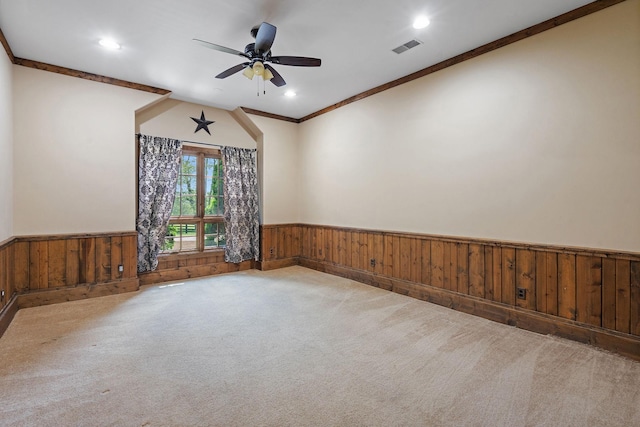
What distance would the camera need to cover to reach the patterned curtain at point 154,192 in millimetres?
4867

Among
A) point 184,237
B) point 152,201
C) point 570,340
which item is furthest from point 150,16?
point 570,340

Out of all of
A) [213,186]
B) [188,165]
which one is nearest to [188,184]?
[188,165]

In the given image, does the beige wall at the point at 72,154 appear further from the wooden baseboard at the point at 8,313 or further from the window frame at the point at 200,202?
the window frame at the point at 200,202

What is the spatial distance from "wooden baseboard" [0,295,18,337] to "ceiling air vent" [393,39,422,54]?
517 centimetres

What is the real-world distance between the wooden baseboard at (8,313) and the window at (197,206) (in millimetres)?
1928

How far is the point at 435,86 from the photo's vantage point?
4023 mm

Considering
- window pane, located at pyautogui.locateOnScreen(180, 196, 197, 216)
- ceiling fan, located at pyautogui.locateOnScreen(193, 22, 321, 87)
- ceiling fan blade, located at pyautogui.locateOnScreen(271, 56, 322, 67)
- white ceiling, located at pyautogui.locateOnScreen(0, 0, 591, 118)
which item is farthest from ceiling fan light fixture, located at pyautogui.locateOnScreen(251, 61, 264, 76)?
window pane, located at pyautogui.locateOnScreen(180, 196, 197, 216)

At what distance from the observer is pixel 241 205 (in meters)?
5.89

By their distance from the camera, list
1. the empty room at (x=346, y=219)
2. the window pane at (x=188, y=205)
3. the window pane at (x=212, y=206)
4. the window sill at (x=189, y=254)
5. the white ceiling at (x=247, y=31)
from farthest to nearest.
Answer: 1. the window pane at (x=212, y=206)
2. the window pane at (x=188, y=205)
3. the window sill at (x=189, y=254)
4. the white ceiling at (x=247, y=31)
5. the empty room at (x=346, y=219)

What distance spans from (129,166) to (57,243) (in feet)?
4.55

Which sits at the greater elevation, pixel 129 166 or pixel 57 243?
pixel 129 166

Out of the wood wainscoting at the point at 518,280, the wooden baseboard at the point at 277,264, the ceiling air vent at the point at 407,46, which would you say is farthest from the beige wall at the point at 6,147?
the wood wainscoting at the point at 518,280

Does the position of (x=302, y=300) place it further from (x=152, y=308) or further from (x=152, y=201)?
(x=152, y=201)

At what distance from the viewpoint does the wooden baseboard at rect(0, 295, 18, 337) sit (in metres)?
A: 3.08
